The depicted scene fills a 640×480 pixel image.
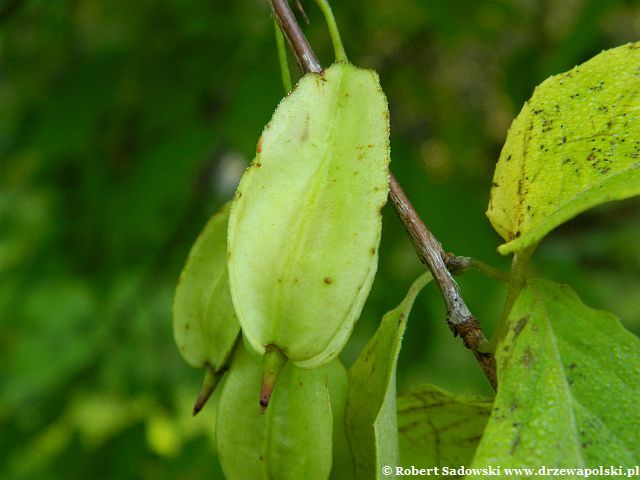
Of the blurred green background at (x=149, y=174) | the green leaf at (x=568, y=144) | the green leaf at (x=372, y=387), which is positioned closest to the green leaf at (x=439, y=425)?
the green leaf at (x=372, y=387)

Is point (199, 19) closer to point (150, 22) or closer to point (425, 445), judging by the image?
point (150, 22)

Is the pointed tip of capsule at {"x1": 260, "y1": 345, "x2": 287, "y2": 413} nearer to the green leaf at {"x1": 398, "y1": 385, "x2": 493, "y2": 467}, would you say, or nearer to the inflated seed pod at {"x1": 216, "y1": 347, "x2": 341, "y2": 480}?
the inflated seed pod at {"x1": 216, "y1": 347, "x2": 341, "y2": 480}

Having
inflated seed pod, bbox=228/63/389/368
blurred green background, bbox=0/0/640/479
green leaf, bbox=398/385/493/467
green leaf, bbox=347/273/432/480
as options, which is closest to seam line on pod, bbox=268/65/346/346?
inflated seed pod, bbox=228/63/389/368

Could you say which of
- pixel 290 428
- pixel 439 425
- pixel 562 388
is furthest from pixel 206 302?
pixel 562 388

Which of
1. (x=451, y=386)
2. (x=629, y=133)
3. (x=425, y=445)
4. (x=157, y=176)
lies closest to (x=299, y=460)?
(x=425, y=445)

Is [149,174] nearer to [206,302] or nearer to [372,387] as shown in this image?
[206,302]
